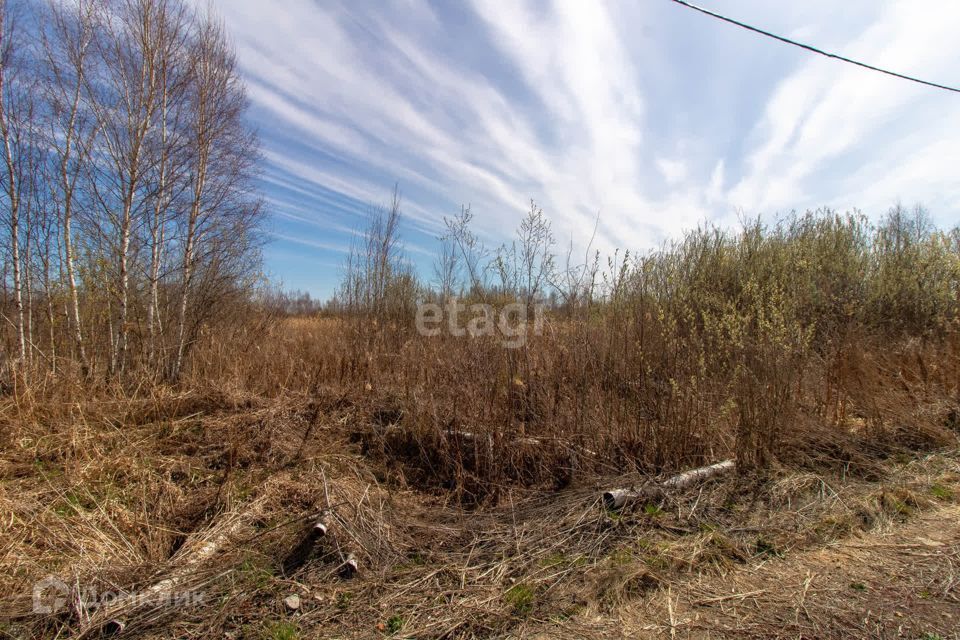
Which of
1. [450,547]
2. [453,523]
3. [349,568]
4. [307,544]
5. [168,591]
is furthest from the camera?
[453,523]

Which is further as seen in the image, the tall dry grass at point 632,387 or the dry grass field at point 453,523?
the tall dry grass at point 632,387

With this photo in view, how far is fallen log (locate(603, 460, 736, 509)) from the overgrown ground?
0.09 meters

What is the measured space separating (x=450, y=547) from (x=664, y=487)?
63.4 inches

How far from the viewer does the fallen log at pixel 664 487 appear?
290 cm

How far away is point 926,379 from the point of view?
5312 millimetres

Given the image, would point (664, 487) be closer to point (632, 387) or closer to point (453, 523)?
point (632, 387)

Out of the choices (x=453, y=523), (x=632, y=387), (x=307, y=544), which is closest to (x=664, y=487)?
(x=632, y=387)

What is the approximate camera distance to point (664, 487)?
9.96 feet

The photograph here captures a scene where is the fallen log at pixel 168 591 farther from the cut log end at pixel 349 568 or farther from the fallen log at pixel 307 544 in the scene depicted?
the cut log end at pixel 349 568

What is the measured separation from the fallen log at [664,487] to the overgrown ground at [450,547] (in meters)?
0.09

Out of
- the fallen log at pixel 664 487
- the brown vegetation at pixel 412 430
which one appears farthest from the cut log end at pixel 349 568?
the fallen log at pixel 664 487

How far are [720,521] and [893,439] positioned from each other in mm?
2830

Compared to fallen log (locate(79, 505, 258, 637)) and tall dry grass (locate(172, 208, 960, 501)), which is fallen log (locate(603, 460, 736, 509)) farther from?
fallen log (locate(79, 505, 258, 637))

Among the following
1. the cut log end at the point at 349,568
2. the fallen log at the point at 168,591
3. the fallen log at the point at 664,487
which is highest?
the fallen log at the point at 664,487
